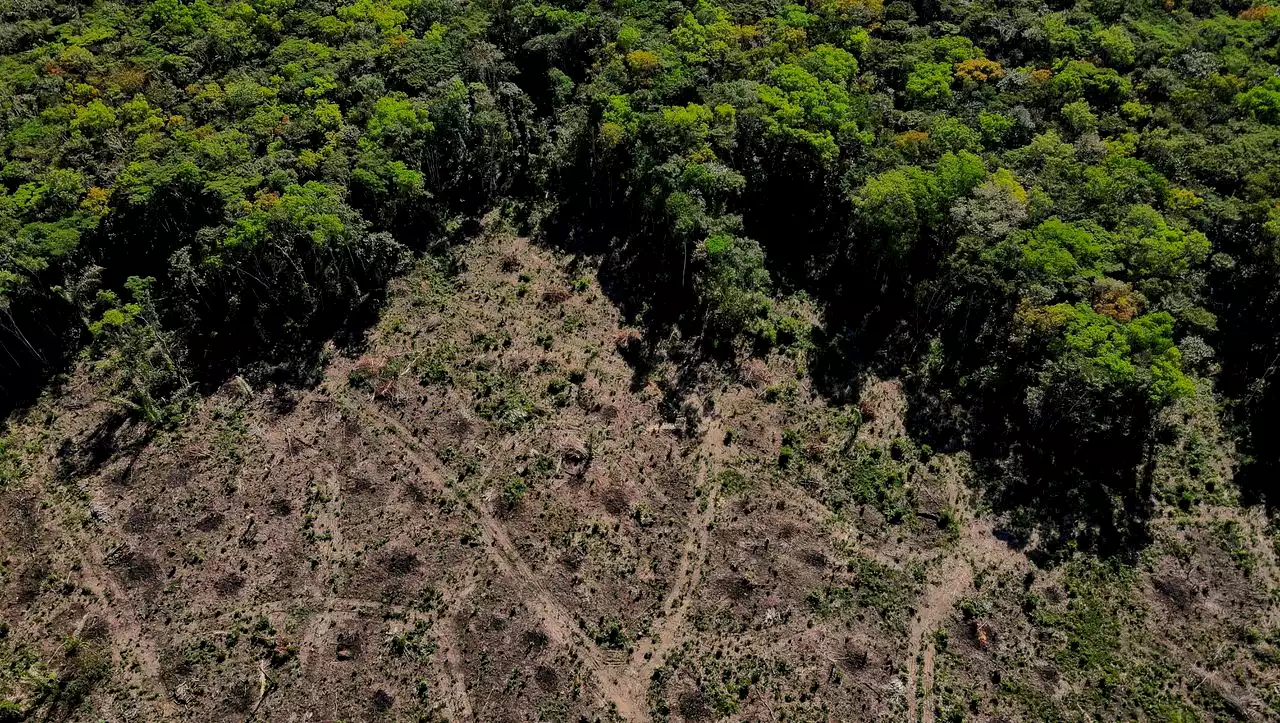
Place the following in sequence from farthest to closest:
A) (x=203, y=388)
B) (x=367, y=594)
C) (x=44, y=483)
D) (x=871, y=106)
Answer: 1. (x=871, y=106)
2. (x=203, y=388)
3. (x=44, y=483)
4. (x=367, y=594)

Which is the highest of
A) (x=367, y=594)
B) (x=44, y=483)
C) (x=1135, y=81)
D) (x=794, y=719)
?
(x=1135, y=81)

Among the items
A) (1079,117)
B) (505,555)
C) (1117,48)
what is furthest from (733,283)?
(1117,48)

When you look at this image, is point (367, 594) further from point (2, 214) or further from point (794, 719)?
point (2, 214)

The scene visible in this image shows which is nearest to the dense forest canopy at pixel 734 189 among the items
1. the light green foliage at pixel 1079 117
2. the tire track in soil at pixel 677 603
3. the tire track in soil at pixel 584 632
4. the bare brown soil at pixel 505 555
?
the light green foliage at pixel 1079 117

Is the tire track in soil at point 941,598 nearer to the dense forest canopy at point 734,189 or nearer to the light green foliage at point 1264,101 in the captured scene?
the dense forest canopy at point 734,189

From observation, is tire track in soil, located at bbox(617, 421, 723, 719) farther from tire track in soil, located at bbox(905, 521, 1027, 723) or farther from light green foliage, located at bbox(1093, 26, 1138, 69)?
light green foliage, located at bbox(1093, 26, 1138, 69)

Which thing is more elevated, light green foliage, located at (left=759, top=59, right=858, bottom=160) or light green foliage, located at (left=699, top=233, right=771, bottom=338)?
light green foliage, located at (left=759, top=59, right=858, bottom=160)

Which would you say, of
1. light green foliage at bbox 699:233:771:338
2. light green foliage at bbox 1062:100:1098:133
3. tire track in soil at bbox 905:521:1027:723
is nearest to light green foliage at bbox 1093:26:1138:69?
light green foliage at bbox 1062:100:1098:133

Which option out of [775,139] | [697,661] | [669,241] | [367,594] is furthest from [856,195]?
[367,594]
